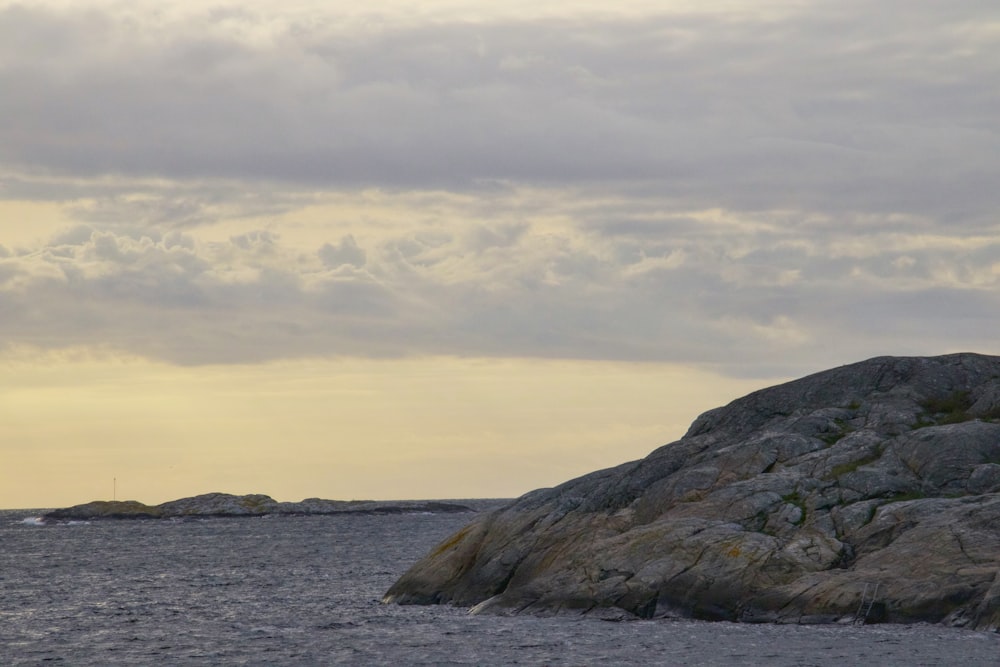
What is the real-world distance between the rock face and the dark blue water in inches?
57.3

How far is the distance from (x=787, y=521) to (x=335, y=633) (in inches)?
724

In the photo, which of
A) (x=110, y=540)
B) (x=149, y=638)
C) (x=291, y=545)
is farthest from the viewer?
(x=110, y=540)

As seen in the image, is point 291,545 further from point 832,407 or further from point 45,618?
point 832,407

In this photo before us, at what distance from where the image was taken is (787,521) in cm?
5203

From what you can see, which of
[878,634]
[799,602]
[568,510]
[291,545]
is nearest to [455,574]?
[568,510]

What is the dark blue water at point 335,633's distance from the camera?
4175cm

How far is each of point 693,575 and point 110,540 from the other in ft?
424

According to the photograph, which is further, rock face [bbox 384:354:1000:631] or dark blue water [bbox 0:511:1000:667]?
rock face [bbox 384:354:1000:631]

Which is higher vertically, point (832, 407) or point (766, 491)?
point (832, 407)

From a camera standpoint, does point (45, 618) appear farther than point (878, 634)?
Yes

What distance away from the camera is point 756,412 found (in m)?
63.4

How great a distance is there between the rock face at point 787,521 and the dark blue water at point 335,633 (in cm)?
146

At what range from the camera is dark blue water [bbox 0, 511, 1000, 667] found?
41750mm

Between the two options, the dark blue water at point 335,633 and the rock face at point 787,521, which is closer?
the dark blue water at point 335,633
